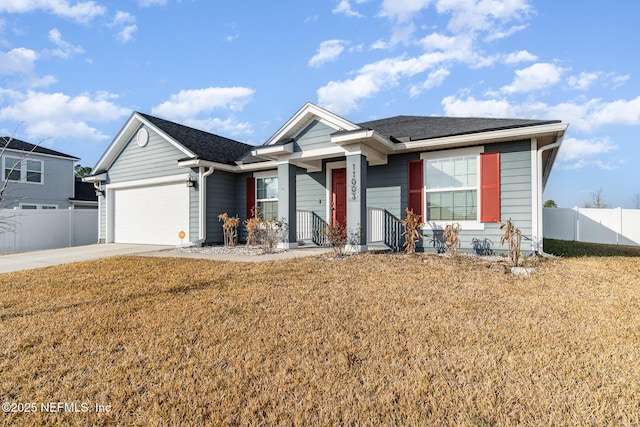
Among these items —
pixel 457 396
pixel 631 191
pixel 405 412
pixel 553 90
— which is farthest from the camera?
pixel 631 191

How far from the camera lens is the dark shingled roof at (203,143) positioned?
431 inches

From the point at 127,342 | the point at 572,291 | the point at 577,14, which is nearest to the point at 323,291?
the point at 127,342

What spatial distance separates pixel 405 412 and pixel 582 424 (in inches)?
38.8

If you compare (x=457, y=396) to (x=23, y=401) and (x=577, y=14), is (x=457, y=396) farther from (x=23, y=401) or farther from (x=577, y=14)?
(x=577, y=14)

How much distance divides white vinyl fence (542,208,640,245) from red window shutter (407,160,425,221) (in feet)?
37.2

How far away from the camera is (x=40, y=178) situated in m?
17.2

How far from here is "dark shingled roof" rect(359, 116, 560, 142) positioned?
298 inches

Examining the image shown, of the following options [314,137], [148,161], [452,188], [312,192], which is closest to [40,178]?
[148,161]

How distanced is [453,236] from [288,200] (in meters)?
4.32

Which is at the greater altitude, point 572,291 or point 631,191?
point 631,191

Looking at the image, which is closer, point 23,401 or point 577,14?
point 23,401

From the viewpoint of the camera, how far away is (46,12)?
8000 millimetres

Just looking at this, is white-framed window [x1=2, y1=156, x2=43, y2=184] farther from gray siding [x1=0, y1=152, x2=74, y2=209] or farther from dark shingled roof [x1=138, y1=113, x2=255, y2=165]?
dark shingled roof [x1=138, y1=113, x2=255, y2=165]

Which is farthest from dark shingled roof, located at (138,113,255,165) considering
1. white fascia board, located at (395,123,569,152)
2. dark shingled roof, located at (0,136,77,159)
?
dark shingled roof, located at (0,136,77,159)
